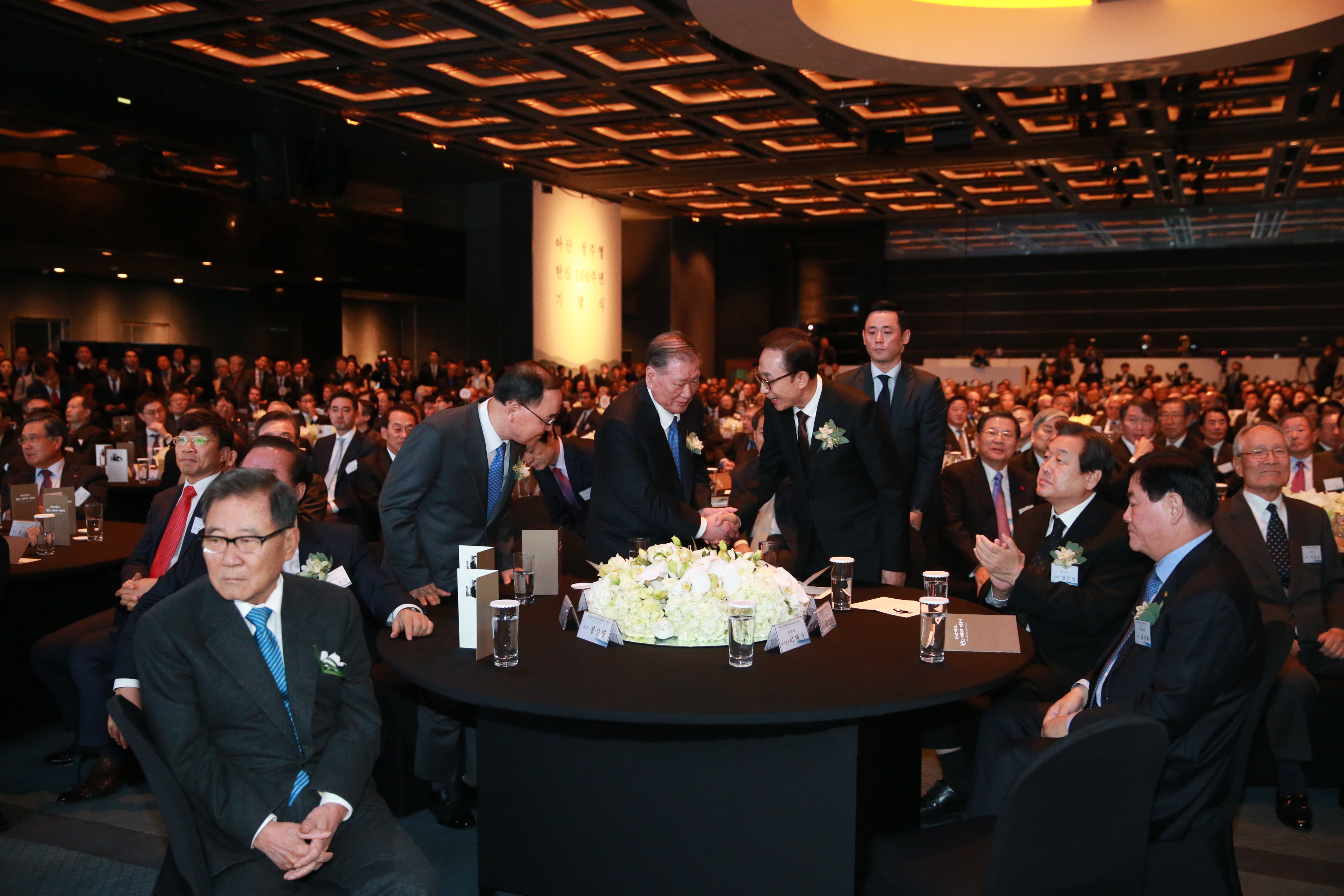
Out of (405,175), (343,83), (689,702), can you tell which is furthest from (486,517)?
(405,175)

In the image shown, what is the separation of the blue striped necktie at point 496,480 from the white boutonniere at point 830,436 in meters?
1.15

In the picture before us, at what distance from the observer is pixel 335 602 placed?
7.63ft

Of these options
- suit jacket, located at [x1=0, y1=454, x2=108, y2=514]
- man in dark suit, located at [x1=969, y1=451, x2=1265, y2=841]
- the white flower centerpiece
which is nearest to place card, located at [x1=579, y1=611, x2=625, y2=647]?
the white flower centerpiece

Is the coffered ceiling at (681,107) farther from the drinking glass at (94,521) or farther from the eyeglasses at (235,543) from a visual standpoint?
the eyeglasses at (235,543)

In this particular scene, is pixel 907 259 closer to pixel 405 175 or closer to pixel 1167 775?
pixel 405 175

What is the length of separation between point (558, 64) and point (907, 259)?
1767 centimetres

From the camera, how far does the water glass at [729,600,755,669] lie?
7.87 feet

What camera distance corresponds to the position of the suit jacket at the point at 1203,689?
2.26m

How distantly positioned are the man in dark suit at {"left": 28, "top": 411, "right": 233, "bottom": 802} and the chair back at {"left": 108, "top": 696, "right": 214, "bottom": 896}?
6.04 feet

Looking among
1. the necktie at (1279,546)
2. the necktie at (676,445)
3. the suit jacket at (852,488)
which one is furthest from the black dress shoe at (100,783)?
the necktie at (1279,546)

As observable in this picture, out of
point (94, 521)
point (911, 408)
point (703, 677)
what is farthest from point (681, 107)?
point (703, 677)

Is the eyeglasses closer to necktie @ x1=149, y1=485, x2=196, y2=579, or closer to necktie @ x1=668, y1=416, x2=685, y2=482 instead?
necktie @ x1=149, y1=485, x2=196, y2=579

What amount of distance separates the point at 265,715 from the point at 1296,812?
340cm

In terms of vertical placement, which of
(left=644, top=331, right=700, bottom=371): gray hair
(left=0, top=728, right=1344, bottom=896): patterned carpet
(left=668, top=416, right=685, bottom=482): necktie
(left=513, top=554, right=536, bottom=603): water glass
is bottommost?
(left=0, top=728, right=1344, bottom=896): patterned carpet
